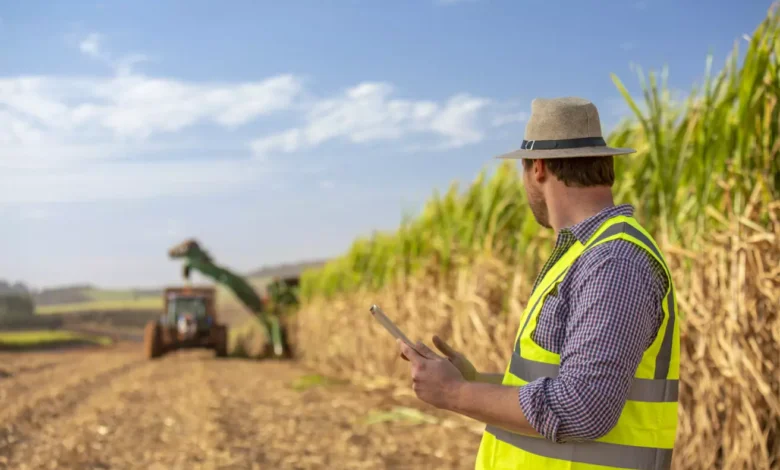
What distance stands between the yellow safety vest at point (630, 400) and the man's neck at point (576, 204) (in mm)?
52

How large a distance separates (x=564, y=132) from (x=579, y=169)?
9 centimetres

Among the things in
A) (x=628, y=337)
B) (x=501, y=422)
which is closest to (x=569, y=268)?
(x=628, y=337)

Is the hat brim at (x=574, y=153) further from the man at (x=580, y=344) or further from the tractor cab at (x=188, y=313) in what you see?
the tractor cab at (x=188, y=313)

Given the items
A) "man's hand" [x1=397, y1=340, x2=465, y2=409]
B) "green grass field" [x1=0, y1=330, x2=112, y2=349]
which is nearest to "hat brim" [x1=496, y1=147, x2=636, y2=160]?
"man's hand" [x1=397, y1=340, x2=465, y2=409]

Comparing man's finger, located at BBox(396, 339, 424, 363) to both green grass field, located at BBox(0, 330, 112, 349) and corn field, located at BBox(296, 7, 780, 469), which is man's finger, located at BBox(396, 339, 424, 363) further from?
green grass field, located at BBox(0, 330, 112, 349)

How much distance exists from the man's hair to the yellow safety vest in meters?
0.11

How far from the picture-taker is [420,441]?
265 inches

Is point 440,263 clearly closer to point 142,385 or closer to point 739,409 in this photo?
point 739,409

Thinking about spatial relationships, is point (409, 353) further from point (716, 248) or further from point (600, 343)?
point (716, 248)

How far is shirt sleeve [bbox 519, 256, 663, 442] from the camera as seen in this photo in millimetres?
1438

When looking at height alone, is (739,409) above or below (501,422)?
below

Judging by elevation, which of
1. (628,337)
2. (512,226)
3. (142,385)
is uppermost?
(512,226)

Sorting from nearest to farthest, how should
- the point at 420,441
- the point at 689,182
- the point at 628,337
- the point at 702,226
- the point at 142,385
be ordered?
the point at 628,337
the point at 702,226
the point at 689,182
the point at 420,441
the point at 142,385

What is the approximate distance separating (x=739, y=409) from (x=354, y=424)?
4.45 m
